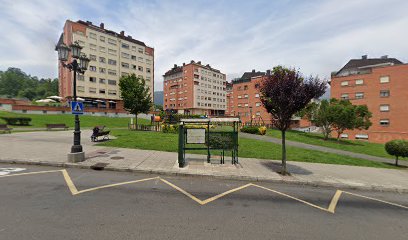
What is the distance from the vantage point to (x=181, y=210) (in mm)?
4309

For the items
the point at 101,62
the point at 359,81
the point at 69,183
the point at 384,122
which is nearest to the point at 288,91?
the point at 69,183

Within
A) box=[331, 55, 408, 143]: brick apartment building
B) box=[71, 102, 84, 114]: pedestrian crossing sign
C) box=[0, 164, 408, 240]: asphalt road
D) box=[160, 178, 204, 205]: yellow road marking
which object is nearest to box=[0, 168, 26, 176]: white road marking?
box=[0, 164, 408, 240]: asphalt road

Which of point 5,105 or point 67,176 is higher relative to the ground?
point 5,105

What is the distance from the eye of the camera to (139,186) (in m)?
5.76

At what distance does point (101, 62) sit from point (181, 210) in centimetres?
5526

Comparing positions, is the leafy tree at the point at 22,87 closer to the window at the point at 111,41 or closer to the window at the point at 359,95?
the window at the point at 111,41

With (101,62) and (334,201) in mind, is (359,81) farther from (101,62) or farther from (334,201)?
(101,62)

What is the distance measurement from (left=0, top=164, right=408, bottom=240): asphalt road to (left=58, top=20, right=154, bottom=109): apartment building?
152 ft

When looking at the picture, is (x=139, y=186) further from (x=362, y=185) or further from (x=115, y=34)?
(x=115, y=34)

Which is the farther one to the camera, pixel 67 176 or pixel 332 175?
pixel 332 175

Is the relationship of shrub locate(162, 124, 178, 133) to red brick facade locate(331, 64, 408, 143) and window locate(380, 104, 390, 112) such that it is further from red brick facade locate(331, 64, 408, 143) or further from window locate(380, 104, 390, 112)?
window locate(380, 104, 390, 112)

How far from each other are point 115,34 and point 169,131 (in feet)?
154

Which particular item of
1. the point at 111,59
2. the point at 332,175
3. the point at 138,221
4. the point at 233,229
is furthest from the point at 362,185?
the point at 111,59

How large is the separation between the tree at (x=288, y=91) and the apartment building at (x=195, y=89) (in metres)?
60.0
